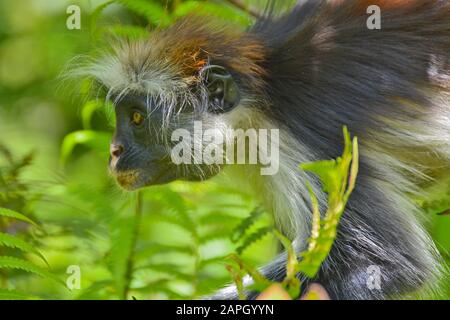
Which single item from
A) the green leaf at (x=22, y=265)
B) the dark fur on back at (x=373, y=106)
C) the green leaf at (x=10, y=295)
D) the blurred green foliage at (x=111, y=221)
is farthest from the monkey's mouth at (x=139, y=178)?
the green leaf at (x=10, y=295)

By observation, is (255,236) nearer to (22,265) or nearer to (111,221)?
(111,221)

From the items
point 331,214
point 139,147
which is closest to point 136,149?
point 139,147

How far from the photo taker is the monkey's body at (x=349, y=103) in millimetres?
5281

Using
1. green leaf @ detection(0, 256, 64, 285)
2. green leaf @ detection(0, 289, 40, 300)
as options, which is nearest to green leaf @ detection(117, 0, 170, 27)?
green leaf @ detection(0, 256, 64, 285)

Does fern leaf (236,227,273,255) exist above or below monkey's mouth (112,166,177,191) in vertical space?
below

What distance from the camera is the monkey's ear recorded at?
5766mm

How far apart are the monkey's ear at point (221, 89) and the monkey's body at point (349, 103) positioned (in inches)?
2.2

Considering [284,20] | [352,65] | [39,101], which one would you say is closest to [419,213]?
[352,65]

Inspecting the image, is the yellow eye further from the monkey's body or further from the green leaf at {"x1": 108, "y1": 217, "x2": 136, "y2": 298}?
the green leaf at {"x1": 108, "y1": 217, "x2": 136, "y2": 298}

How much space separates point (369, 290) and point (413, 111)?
54.4 inches

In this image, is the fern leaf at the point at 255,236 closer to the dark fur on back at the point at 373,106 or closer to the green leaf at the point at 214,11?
the dark fur on back at the point at 373,106

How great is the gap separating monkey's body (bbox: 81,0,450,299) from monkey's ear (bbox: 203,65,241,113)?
0.05m

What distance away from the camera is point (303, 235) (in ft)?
17.9

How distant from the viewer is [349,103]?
5.58 m
